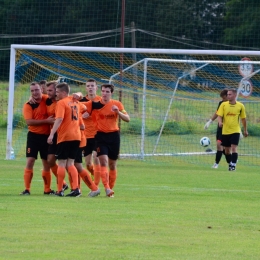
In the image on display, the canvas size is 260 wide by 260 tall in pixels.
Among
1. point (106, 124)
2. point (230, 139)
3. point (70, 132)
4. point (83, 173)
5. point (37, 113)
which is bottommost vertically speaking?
point (83, 173)

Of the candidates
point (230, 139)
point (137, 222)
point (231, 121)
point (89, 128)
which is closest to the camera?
point (137, 222)

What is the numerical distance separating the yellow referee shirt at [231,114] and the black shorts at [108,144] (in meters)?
6.72

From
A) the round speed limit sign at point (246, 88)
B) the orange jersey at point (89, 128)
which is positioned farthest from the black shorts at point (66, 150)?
the round speed limit sign at point (246, 88)

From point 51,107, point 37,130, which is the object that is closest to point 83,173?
point 37,130

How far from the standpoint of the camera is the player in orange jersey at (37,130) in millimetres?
13469

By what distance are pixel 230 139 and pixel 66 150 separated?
7.80 m

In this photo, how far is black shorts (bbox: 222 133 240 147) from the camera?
19.9 metres

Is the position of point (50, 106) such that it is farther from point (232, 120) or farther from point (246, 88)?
point (246, 88)

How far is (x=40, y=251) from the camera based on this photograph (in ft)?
26.3

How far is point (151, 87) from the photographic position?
2367 centimetres

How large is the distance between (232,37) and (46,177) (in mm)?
29099

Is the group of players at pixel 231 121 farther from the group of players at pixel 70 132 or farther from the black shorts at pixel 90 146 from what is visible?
the group of players at pixel 70 132

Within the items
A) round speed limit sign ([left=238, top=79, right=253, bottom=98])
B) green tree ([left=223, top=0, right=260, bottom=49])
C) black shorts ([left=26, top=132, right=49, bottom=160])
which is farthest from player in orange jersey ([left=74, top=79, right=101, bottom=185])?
green tree ([left=223, top=0, right=260, bottom=49])

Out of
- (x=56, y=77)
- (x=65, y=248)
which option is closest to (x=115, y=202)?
(x=65, y=248)
